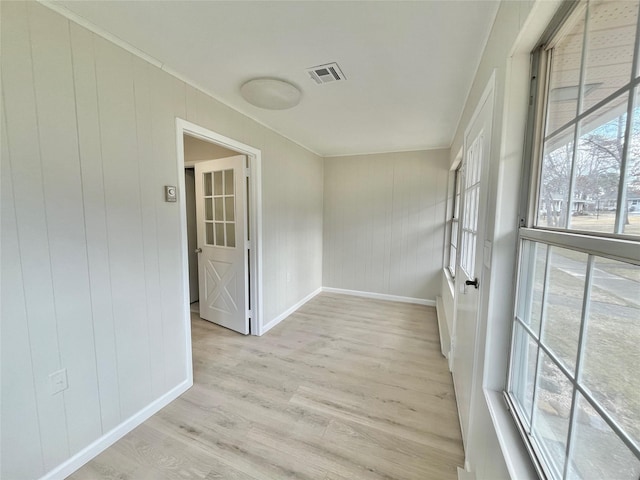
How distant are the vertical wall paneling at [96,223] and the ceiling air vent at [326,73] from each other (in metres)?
1.28

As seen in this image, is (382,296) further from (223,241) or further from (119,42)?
(119,42)

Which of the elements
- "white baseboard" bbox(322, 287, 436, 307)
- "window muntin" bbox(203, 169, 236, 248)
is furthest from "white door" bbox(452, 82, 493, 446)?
"window muntin" bbox(203, 169, 236, 248)

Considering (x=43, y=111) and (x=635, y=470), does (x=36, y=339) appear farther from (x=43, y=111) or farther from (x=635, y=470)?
(x=635, y=470)

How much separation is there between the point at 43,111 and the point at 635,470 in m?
2.34

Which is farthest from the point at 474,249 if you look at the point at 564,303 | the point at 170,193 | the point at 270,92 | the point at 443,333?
the point at 170,193

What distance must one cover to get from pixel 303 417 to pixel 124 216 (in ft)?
5.82

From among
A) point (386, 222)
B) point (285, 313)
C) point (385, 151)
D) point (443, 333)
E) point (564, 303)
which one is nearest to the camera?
point (564, 303)

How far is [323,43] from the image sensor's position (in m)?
1.49

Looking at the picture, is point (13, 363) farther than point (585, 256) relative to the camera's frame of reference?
Yes

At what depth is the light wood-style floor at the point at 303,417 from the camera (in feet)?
4.65

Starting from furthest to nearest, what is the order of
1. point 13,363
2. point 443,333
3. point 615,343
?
1. point 443,333
2. point 13,363
3. point 615,343

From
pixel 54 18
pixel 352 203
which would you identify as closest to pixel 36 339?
pixel 54 18

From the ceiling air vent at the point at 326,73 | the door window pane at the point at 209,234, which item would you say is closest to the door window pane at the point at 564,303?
Answer: the ceiling air vent at the point at 326,73

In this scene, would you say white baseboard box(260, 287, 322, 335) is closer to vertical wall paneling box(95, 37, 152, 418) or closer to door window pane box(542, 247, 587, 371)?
vertical wall paneling box(95, 37, 152, 418)
